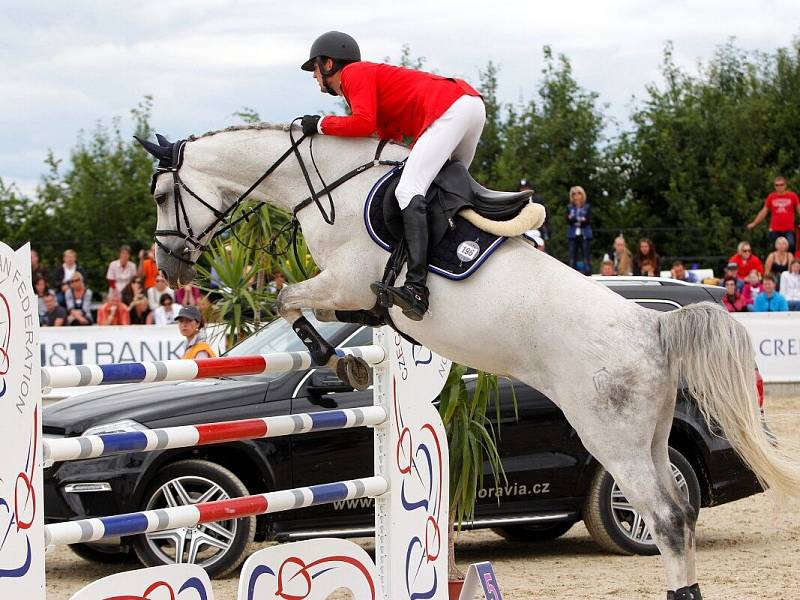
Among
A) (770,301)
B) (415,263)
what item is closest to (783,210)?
(770,301)

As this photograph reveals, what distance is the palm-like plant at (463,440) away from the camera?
6977mm

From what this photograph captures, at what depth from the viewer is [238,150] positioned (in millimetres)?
6043

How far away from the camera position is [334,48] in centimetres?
588

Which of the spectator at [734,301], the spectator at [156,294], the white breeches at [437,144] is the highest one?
the white breeches at [437,144]

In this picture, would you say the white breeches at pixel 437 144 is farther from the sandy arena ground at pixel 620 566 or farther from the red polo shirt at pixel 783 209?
the red polo shirt at pixel 783 209

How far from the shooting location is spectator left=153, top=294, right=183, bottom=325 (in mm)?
16564

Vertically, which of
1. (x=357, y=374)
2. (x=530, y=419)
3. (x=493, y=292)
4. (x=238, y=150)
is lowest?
(x=530, y=419)

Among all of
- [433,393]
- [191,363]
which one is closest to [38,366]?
[191,363]

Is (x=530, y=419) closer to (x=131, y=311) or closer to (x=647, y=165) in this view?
(x=131, y=311)

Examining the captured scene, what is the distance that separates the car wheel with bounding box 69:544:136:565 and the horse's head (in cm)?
249

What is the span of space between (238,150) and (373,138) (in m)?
0.66

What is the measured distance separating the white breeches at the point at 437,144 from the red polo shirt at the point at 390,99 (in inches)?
2.1

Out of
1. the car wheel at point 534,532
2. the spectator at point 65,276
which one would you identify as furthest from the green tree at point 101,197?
the car wheel at point 534,532

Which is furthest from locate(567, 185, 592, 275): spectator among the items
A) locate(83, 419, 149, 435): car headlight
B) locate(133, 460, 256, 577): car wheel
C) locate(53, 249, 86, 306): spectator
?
locate(83, 419, 149, 435): car headlight
